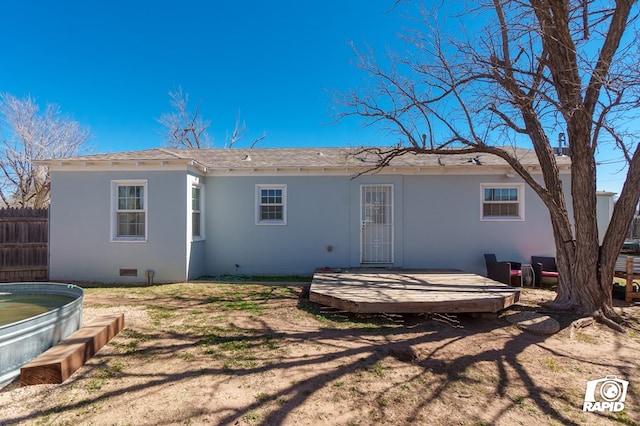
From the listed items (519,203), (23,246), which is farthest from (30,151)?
(519,203)

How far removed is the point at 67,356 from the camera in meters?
3.16

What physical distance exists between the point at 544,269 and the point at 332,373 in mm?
7656

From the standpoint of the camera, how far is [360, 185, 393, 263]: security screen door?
8.99 meters

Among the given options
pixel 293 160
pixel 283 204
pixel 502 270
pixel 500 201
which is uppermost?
pixel 293 160

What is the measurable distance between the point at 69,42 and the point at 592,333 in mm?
16122

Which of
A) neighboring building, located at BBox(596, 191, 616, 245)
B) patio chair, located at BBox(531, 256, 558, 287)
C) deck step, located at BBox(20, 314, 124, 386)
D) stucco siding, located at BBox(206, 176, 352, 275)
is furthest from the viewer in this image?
neighboring building, located at BBox(596, 191, 616, 245)

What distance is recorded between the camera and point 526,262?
8.62 meters

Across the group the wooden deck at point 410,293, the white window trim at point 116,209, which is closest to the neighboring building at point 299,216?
the white window trim at point 116,209

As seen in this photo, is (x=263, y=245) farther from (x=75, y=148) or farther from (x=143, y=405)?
(x=75, y=148)

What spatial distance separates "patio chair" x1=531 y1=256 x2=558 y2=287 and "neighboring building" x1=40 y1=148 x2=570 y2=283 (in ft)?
0.99

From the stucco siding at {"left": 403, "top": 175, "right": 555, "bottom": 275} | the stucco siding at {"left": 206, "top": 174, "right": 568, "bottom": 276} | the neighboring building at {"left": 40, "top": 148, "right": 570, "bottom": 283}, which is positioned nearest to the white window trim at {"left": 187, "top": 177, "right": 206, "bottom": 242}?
the neighboring building at {"left": 40, "top": 148, "right": 570, "bottom": 283}

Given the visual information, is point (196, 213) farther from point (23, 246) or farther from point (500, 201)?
point (500, 201)

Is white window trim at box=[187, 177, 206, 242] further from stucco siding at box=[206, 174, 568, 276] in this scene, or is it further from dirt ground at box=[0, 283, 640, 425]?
dirt ground at box=[0, 283, 640, 425]

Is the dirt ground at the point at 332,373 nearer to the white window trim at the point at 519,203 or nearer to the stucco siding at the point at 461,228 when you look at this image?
the stucco siding at the point at 461,228
